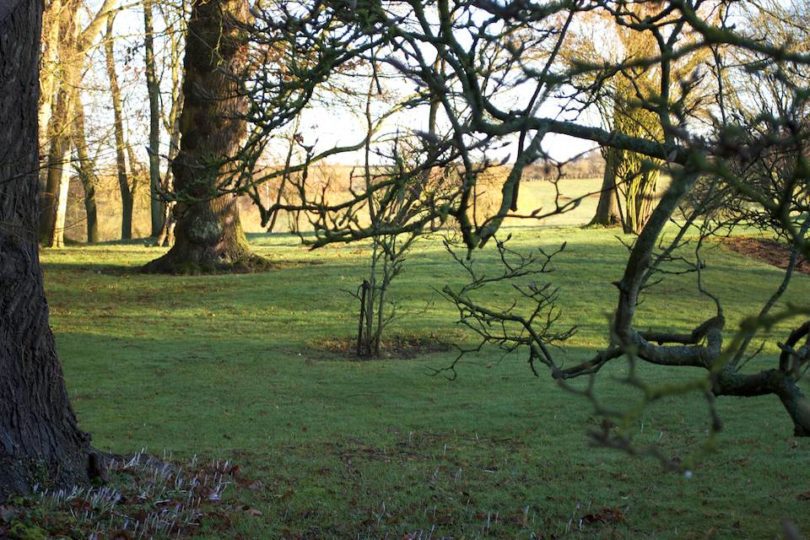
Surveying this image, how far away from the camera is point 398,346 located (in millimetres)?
15812

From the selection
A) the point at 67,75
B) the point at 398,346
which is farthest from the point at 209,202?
the point at 398,346

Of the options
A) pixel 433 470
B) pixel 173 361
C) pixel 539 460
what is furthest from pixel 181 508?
pixel 173 361

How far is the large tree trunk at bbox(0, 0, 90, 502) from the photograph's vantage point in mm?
6199

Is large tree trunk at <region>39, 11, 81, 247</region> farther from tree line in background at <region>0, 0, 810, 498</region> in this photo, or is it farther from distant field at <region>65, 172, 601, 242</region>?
tree line in background at <region>0, 0, 810, 498</region>

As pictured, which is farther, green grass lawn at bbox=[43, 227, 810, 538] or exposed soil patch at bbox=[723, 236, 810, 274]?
exposed soil patch at bbox=[723, 236, 810, 274]

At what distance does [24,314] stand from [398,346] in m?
9.87

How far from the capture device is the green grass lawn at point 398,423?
665cm

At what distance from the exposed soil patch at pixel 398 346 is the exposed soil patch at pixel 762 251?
43.8 feet

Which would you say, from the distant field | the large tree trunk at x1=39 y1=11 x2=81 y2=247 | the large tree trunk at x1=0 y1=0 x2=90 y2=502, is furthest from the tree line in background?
the distant field

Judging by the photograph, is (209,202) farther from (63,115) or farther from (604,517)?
(604,517)

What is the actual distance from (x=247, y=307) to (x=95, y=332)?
11.3 feet

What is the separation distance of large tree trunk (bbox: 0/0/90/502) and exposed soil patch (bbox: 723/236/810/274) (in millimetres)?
22454

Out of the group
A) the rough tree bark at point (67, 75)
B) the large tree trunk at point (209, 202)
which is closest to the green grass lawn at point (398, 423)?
the large tree trunk at point (209, 202)

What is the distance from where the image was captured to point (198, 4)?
70.1 feet
